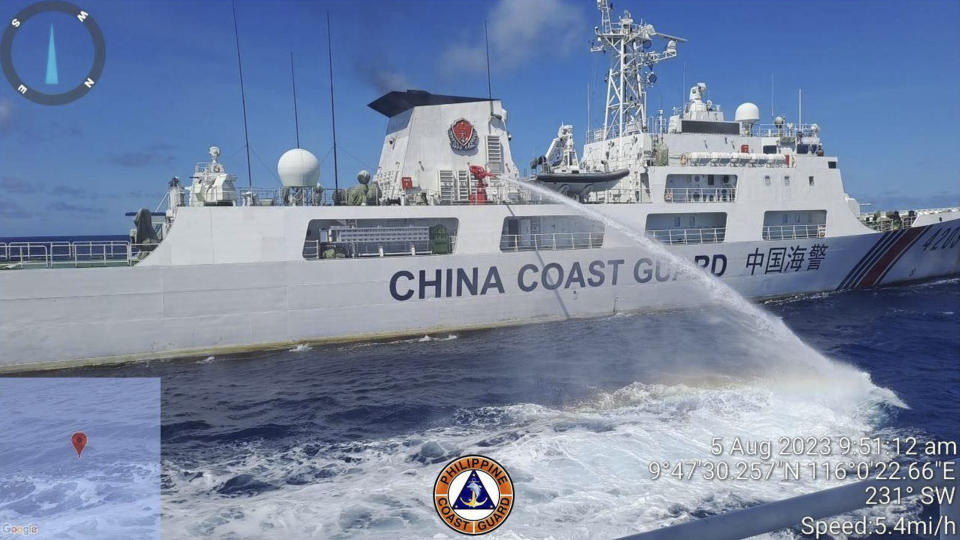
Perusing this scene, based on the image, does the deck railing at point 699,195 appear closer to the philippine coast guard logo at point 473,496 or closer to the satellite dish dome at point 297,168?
the satellite dish dome at point 297,168

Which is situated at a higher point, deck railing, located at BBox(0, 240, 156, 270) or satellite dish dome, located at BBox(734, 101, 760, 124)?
satellite dish dome, located at BBox(734, 101, 760, 124)

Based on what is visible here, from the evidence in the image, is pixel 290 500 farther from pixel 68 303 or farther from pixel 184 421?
pixel 68 303

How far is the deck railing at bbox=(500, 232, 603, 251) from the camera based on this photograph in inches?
669

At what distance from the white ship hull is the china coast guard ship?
1.5 inches

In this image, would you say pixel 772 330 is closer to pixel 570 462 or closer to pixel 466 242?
pixel 466 242

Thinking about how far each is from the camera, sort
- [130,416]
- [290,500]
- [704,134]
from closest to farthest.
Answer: [290,500]
[130,416]
[704,134]

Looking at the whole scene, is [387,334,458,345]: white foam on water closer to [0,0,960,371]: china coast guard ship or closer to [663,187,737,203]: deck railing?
[0,0,960,371]: china coast guard ship

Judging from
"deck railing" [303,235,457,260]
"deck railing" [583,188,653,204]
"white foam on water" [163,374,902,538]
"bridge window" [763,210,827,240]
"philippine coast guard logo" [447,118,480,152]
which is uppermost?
"philippine coast guard logo" [447,118,480,152]

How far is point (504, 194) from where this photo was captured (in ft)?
56.6

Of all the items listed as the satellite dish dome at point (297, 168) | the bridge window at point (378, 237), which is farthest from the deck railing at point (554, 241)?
the satellite dish dome at point (297, 168)

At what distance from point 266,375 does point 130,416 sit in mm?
2805

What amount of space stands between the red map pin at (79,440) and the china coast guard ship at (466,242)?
16.3ft

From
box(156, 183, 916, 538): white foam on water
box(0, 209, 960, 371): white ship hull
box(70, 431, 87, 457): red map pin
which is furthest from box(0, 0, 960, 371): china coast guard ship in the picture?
box(156, 183, 916, 538): white foam on water

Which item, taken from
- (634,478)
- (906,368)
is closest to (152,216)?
(634,478)
